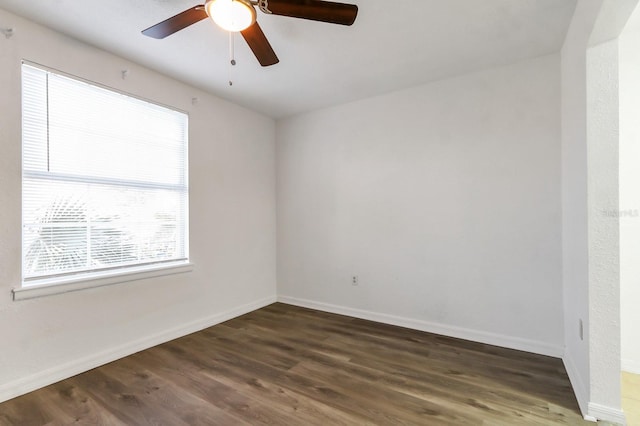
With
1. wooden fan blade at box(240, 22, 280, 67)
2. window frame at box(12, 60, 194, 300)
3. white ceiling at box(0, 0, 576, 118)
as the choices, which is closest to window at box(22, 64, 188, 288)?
window frame at box(12, 60, 194, 300)

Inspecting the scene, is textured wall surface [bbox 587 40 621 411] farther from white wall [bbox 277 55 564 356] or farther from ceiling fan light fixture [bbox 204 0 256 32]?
ceiling fan light fixture [bbox 204 0 256 32]

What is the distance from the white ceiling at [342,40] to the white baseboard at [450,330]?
257 cm

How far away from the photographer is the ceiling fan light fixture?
1506 mm

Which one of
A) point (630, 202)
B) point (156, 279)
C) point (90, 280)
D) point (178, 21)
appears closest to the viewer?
point (178, 21)

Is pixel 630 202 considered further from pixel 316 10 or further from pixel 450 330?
pixel 316 10

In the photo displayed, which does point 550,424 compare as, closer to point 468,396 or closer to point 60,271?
point 468,396

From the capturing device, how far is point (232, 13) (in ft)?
5.15

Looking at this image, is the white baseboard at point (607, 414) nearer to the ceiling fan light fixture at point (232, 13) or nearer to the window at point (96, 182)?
the ceiling fan light fixture at point (232, 13)

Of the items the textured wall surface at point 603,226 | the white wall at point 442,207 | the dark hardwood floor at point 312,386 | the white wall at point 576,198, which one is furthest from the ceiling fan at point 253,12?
the dark hardwood floor at point 312,386

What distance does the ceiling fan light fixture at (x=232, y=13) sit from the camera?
59.3 inches

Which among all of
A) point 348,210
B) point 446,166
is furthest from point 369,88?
point 348,210

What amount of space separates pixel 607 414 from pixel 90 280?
367cm

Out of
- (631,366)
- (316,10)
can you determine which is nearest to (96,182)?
(316,10)

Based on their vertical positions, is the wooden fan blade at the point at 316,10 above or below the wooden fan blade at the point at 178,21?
below
